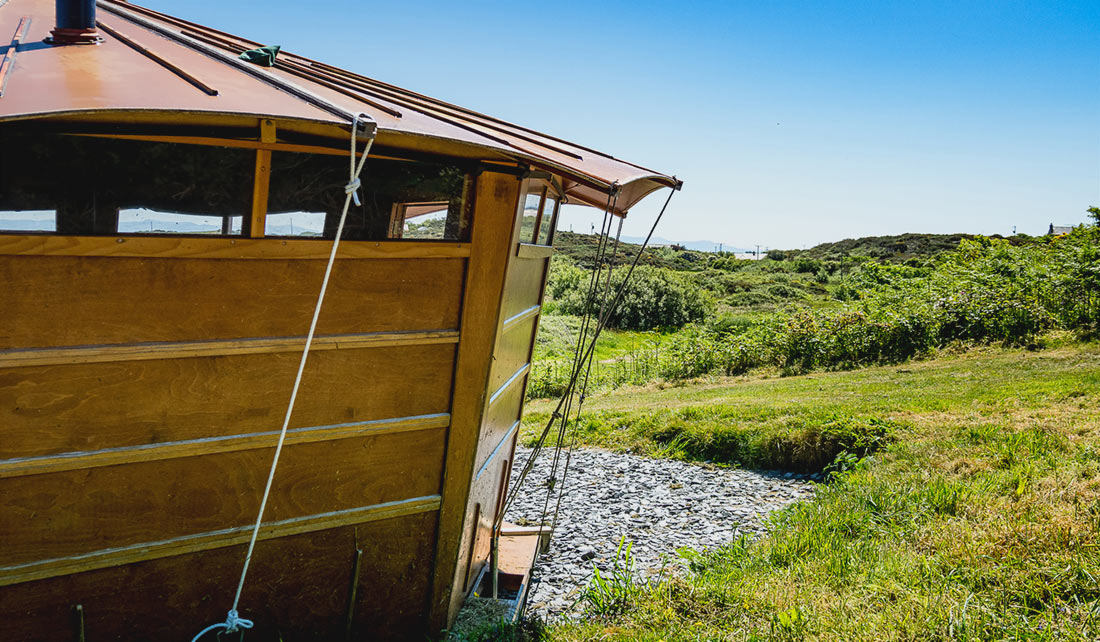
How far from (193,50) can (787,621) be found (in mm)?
4434

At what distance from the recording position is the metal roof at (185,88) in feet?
7.85

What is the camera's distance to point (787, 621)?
429 cm

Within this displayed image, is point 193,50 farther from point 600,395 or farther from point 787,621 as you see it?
point 600,395

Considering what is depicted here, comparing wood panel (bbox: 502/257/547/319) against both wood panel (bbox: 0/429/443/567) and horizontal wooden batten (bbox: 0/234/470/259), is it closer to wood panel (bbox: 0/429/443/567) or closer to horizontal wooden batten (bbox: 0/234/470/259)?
horizontal wooden batten (bbox: 0/234/470/259)

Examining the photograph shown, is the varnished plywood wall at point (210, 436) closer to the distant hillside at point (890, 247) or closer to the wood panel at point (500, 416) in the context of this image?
the wood panel at point (500, 416)

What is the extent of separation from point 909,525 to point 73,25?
6.08 meters

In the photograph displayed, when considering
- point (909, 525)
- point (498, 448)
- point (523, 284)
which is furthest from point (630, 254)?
point (523, 284)

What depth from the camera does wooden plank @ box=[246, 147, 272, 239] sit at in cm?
302

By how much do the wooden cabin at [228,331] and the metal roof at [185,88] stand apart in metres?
0.02

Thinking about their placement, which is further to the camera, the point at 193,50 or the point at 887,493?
the point at 887,493

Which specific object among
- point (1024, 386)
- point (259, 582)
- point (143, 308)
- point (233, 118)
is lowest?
point (259, 582)

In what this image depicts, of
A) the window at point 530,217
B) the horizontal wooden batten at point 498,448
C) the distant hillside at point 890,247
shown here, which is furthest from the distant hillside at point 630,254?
the window at point 530,217

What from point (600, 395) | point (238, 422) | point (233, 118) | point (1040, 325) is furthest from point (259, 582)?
point (1040, 325)

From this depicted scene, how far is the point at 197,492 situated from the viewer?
3336 mm
